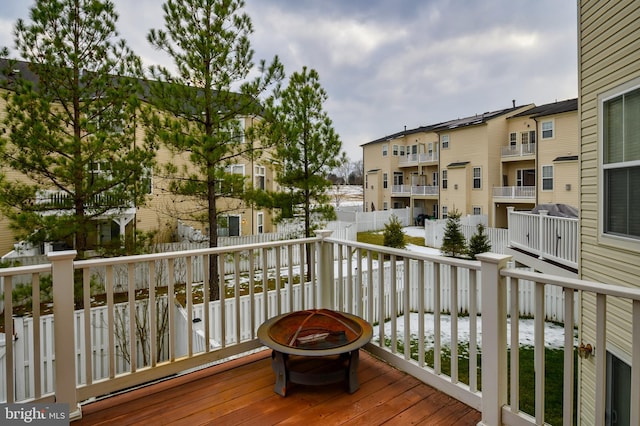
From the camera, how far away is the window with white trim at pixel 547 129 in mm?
15852

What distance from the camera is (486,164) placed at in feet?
60.7

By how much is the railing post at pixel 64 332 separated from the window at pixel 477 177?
19822 mm

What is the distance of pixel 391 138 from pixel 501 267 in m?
23.5

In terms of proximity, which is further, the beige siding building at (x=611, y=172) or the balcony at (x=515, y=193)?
the balcony at (x=515, y=193)

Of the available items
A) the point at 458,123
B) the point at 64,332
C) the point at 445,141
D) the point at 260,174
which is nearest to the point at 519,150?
the point at 445,141

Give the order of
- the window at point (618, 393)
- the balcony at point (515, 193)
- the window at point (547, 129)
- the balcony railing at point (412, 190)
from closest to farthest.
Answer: the window at point (618, 393) → the window at point (547, 129) → the balcony at point (515, 193) → the balcony railing at point (412, 190)

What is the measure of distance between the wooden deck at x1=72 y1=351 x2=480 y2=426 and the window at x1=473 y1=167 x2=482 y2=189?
18.5 m

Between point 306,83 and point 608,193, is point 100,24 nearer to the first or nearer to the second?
point 306,83

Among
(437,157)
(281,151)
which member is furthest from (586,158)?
(437,157)

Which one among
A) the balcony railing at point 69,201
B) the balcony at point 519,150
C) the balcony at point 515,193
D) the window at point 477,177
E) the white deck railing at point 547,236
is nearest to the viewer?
the white deck railing at point 547,236

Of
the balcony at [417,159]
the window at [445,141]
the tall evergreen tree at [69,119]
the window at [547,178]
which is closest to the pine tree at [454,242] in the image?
the window at [547,178]

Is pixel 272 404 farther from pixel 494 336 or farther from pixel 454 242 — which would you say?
pixel 454 242

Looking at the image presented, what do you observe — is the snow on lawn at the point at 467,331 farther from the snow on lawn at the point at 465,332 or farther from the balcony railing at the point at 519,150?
the balcony railing at the point at 519,150

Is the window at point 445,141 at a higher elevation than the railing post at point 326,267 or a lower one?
higher
